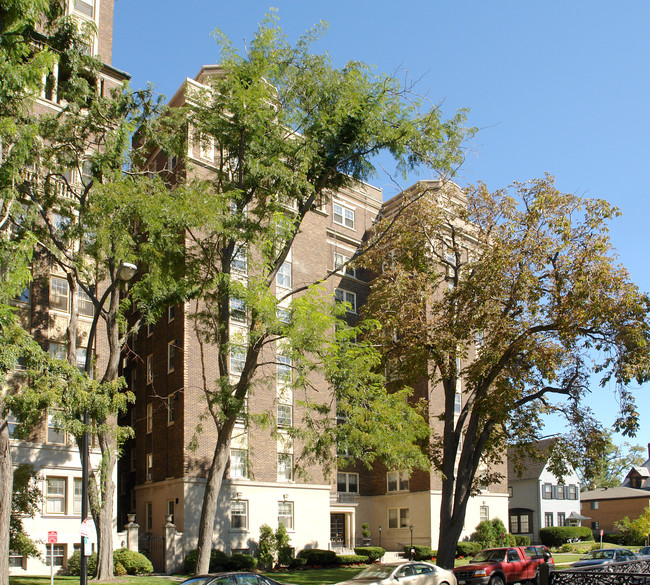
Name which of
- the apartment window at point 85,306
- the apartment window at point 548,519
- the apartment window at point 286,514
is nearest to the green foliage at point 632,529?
the apartment window at point 548,519

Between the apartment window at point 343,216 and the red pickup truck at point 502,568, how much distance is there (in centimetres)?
2769

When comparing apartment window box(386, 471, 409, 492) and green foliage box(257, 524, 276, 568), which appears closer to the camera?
green foliage box(257, 524, 276, 568)

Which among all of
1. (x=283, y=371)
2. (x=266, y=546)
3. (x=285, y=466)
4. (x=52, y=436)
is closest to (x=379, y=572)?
(x=266, y=546)

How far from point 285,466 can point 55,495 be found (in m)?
12.5

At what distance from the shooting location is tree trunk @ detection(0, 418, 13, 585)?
19469 millimetres

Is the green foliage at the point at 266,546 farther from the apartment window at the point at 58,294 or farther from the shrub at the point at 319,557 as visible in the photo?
the apartment window at the point at 58,294

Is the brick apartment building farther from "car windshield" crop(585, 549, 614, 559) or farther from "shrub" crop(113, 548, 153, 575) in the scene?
"car windshield" crop(585, 549, 614, 559)

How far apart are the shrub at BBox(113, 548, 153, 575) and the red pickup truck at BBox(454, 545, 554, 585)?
12.8 metres

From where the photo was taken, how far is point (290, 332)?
67.7 feet

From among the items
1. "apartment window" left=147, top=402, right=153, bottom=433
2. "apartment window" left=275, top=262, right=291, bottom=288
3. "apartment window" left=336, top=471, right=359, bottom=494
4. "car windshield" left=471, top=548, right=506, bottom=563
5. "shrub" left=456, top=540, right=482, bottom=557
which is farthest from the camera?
"apartment window" left=336, top=471, right=359, bottom=494

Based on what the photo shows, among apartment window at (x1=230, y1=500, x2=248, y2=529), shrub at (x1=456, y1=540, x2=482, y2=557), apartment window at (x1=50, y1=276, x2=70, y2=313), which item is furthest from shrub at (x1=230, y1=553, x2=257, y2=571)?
shrub at (x1=456, y1=540, x2=482, y2=557)

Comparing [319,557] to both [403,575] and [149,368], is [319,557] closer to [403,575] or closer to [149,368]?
[149,368]

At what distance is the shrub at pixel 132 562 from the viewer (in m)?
28.7

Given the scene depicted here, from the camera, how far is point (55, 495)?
29.9 meters
